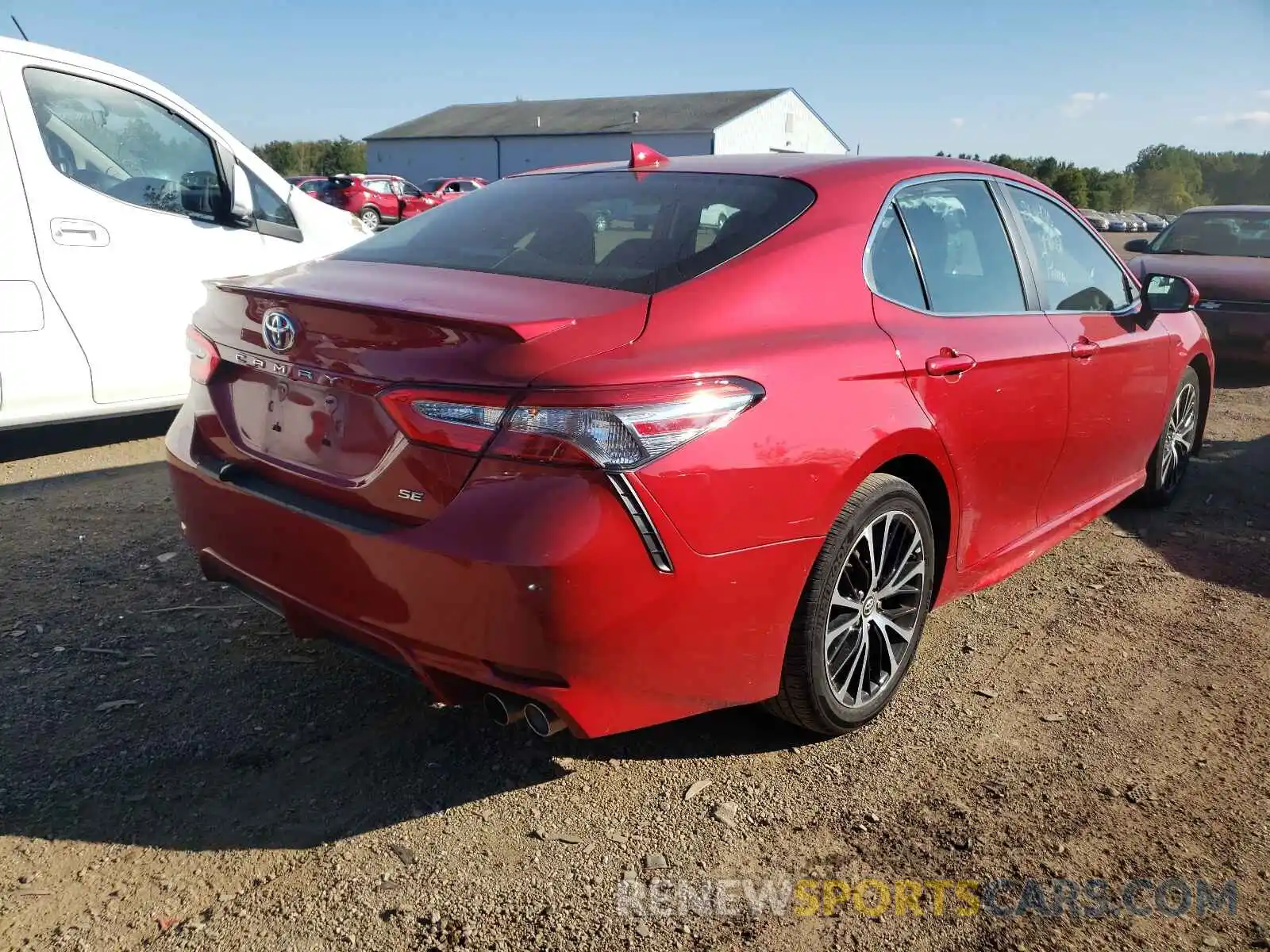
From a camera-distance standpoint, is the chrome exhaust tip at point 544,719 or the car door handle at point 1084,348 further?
the car door handle at point 1084,348

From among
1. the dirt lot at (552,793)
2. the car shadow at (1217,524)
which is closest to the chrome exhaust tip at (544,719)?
the dirt lot at (552,793)

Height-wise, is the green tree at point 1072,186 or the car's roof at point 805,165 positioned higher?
the car's roof at point 805,165

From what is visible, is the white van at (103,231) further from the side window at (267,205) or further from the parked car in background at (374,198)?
the parked car in background at (374,198)

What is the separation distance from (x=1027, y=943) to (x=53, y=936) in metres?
2.04

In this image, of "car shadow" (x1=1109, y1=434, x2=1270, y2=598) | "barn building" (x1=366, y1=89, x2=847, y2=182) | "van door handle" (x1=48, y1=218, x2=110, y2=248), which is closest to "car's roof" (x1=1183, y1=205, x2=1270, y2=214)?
"car shadow" (x1=1109, y1=434, x2=1270, y2=598)

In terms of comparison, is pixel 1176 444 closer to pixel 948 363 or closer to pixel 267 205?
pixel 948 363

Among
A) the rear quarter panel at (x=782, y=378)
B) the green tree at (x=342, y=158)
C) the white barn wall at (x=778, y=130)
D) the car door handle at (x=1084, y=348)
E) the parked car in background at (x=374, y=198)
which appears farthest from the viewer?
the green tree at (x=342, y=158)

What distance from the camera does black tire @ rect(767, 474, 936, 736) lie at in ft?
8.59

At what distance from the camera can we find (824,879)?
7.72ft

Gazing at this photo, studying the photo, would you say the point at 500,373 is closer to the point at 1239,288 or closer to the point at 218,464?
the point at 218,464

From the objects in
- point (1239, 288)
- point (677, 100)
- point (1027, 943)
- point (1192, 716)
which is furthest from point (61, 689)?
point (677, 100)
